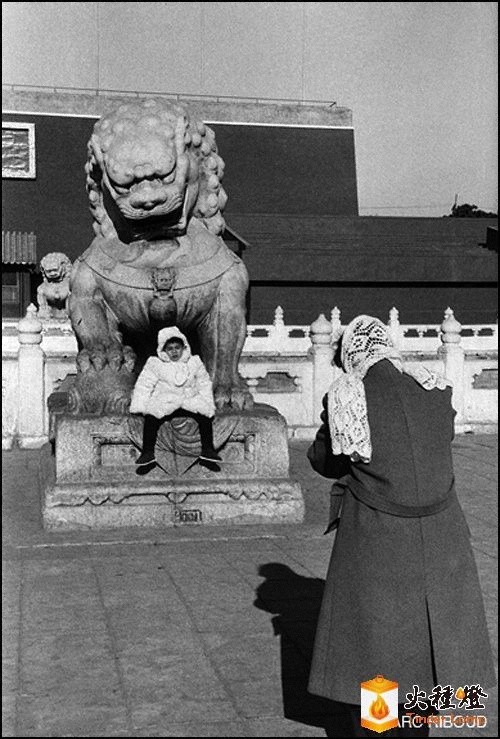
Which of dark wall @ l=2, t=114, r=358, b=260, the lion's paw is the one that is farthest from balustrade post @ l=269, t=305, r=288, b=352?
dark wall @ l=2, t=114, r=358, b=260

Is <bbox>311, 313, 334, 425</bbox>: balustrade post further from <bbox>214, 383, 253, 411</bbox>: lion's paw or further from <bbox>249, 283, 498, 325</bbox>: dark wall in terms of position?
<bbox>249, 283, 498, 325</bbox>: dark wall

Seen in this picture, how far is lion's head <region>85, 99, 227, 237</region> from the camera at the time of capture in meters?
5.76

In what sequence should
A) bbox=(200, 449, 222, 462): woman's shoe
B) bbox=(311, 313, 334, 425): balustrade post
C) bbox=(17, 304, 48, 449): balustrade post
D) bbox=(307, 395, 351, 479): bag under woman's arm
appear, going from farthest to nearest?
bbox=(311, 313, 334, 425): balustrade post, bbox=(17, 304, 48, 449): balustrade post, bbox=(200, 449, 222, 462): woman's shoe, bbox=(307, 395, 351, 479): bag under woman's arm

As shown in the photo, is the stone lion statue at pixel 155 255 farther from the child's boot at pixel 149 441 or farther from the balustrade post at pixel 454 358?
the balustrade post at pixel 454 358

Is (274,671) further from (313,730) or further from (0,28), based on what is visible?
(0,28)

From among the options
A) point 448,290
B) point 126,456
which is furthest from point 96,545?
point 448,290

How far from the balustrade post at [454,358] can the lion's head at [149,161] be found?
5035 millimetres

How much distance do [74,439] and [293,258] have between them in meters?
16.5

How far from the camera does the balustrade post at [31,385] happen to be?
31.3 ft

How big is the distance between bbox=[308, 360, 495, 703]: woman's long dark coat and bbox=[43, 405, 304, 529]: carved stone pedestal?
3182mm

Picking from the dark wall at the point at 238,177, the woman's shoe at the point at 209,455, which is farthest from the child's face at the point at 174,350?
the dark wall at the point at 238,177

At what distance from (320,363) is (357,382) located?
7.40 meters

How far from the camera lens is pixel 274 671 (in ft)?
11.9

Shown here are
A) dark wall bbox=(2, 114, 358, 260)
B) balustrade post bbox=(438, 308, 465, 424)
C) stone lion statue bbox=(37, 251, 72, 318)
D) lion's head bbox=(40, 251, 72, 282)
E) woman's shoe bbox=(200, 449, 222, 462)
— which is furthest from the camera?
dark wall bbox=(2, 114, 358, 260)
